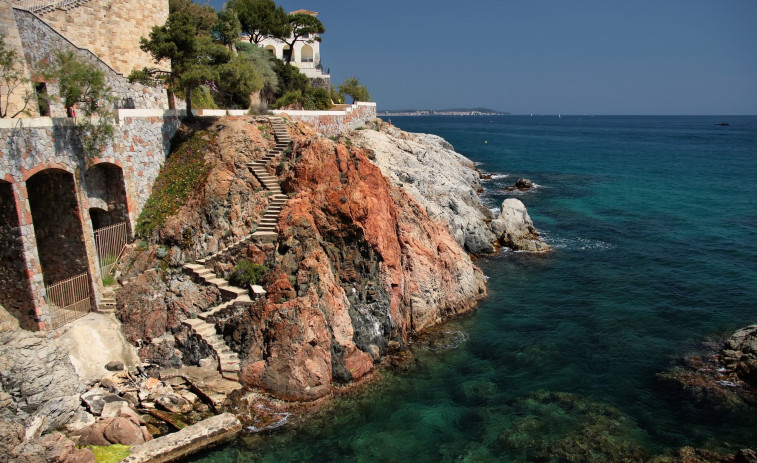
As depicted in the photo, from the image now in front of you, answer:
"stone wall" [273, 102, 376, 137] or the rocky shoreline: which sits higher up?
"stone wall" [273, 102, 376, 137]

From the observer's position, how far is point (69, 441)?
1645cm

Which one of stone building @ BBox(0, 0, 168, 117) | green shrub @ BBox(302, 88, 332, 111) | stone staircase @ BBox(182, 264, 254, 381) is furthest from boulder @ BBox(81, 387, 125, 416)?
green shrub @ BBox(302, 88, 332, 111)

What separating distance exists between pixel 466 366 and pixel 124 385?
14237 millimetres

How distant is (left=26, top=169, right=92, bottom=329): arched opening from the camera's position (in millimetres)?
22312

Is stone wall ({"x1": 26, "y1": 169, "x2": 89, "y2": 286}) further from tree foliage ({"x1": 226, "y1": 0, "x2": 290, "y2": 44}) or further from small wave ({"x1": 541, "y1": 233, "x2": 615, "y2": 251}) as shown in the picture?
tree foliage ({"x1": 226, "y1": 0, "x2": 290, "y2": 44})

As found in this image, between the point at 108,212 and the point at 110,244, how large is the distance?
1.86 metres

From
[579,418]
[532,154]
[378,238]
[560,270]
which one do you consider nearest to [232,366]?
[378,238]

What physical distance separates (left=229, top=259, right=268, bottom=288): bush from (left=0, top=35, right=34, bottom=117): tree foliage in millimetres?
10868

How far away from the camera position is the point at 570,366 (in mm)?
22938

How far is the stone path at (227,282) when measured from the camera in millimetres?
21500

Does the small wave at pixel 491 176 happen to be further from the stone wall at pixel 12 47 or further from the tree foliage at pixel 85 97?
the stone wall at pixel 12 47

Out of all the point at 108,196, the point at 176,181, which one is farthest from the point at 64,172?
the point at 176,181

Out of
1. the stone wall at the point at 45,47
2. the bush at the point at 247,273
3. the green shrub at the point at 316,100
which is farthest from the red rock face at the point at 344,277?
the green shrub at the point at 316,100

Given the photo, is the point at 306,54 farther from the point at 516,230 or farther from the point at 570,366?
the point at 570,366
